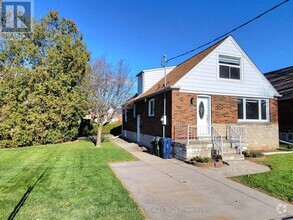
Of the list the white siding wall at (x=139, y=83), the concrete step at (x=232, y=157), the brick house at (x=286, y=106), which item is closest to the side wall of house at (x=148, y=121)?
the white siding wall at (x=139, y=83)

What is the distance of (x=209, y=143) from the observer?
407 inches

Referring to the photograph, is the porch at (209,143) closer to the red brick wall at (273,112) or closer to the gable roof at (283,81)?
the red brick wall at (273,112)

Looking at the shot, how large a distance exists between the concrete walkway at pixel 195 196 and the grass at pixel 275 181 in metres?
0.35

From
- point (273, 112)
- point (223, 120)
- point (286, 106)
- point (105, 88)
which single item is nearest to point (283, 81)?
point (286, 106)

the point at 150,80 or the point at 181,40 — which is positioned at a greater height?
the point at 181,40

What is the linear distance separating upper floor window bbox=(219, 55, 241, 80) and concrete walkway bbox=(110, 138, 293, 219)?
700 cm

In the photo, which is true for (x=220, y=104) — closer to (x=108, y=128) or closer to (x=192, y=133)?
(x=192, y=133)

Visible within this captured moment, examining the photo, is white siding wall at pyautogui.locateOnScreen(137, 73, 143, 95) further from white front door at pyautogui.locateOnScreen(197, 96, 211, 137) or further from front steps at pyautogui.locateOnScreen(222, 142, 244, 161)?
front steps at pyautogui.locateOnScreen(222, 142, 244, 161)

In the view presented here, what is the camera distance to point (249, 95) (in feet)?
42.9

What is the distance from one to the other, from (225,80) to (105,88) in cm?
789

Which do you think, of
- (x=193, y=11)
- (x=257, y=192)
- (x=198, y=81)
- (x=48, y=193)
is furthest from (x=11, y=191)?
(x=193, y=11)

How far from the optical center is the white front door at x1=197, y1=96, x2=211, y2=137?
12.0m

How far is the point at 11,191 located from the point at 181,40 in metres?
14.6

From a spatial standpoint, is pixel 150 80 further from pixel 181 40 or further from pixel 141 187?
pixel 141 187
